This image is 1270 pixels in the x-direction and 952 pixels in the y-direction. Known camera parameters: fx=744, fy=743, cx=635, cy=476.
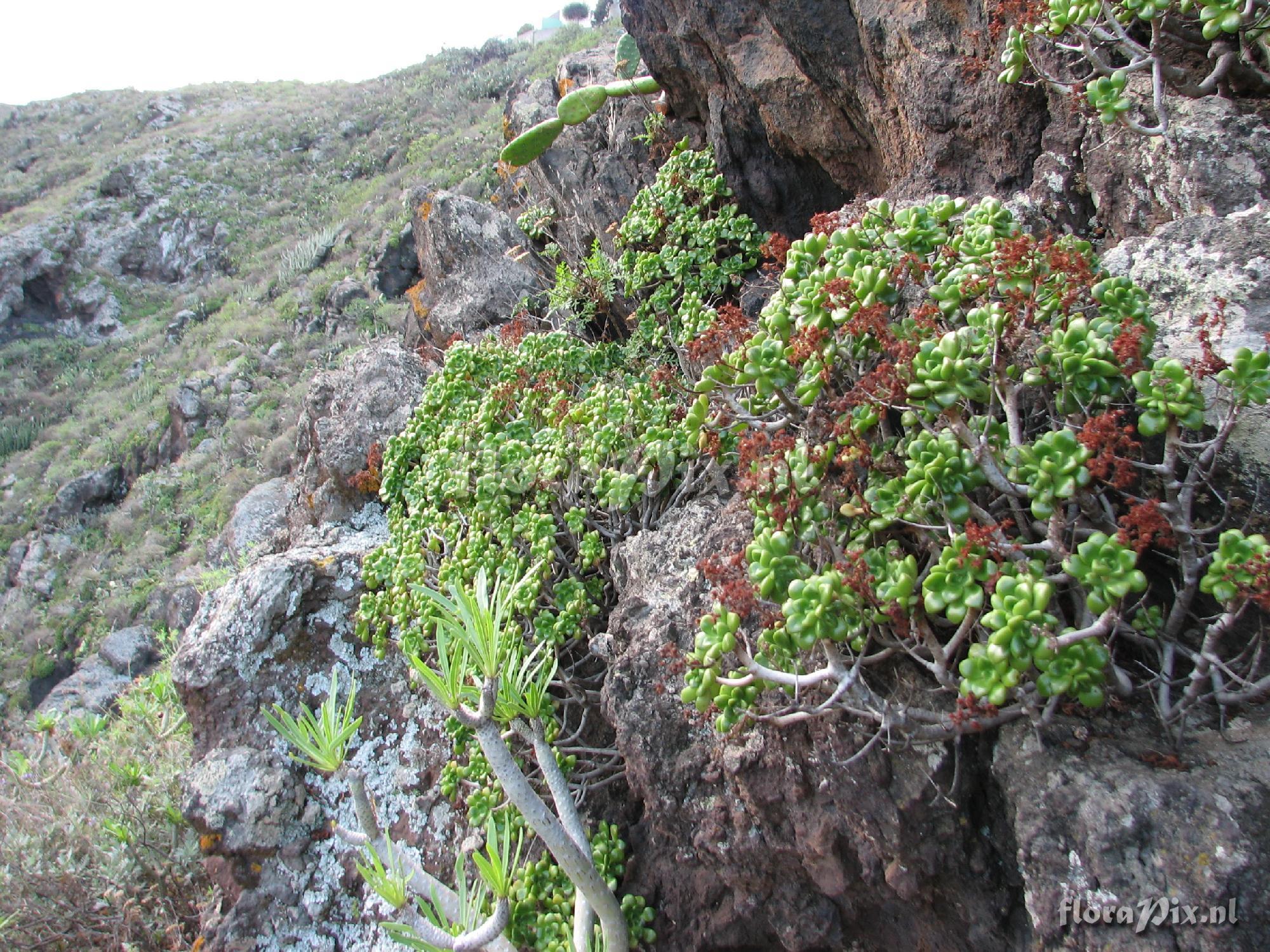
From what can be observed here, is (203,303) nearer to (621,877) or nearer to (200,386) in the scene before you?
(200,386)

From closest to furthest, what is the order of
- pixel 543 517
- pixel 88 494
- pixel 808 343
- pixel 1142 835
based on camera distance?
1. pixel 1142 835
2. pixel 808 343
3. pixel 543 517
4. pixel 88 494

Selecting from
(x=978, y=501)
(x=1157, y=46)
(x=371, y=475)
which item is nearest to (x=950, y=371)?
(x=978, y=501)


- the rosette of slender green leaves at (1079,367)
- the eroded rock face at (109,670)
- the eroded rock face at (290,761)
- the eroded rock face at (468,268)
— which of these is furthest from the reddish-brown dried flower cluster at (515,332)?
the eroded rock face at (109,670)

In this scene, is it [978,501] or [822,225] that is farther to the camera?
[822,225]

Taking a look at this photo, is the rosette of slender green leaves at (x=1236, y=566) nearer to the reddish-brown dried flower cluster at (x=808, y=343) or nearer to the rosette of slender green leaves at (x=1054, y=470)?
the rosette of slender green leaves at (x=1054, y=470)

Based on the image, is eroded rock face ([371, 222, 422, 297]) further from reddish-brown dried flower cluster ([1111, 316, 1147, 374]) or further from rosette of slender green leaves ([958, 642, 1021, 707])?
rosette of slender green leaves ([958, 642, 1021, 707])

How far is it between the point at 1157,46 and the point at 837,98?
5.71 ft

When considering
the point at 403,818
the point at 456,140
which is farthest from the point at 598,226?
the point at 456,140

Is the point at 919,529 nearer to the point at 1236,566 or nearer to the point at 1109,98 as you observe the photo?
the point at 1236,566

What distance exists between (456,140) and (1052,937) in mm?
22135

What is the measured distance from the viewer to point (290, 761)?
12.4 ft

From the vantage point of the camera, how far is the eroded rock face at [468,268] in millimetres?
6219

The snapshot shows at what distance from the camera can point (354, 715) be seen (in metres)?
3.92

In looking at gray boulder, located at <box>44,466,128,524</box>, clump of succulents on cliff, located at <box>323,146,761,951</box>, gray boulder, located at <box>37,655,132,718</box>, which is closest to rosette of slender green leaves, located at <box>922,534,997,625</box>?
clump of succulents on cliff, located at <box>323,146,761,951</box>
